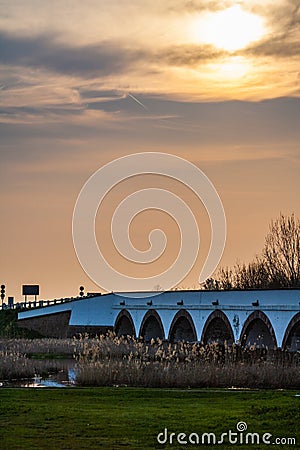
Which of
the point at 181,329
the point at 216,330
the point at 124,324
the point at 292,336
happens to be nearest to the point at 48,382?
the point at 292,336

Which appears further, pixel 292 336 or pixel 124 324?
pixel 124 324

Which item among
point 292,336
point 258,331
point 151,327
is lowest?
point 292,336

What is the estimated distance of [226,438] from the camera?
1619 centimetres

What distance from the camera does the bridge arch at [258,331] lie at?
38.2 metres

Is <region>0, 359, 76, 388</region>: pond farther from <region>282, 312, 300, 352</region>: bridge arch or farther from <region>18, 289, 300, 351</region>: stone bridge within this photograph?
<region>18, 289, 300, 351</region>: stone bridge

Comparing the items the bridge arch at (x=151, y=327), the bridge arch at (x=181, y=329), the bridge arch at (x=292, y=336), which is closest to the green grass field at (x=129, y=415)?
the bridge arch at (x=292, y=336)

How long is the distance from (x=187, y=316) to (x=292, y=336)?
12129 millimetres

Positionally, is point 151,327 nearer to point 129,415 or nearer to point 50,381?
point 50,381

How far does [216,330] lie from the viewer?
152 feet

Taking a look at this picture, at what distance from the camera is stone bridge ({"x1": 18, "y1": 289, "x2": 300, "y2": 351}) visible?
121 ft

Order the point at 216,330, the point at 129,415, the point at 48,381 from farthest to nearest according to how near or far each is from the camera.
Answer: the point at 216,330 < the point at 48,381 < the point at 129,415

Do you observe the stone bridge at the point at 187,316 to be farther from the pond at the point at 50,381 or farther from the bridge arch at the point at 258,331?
the pond at the point at 50,381

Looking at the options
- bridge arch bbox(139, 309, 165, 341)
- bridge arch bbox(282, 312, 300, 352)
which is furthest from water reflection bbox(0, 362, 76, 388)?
bridge arch bbox(139, 309, 165, 341)

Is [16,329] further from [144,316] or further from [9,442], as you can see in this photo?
[9,442]
